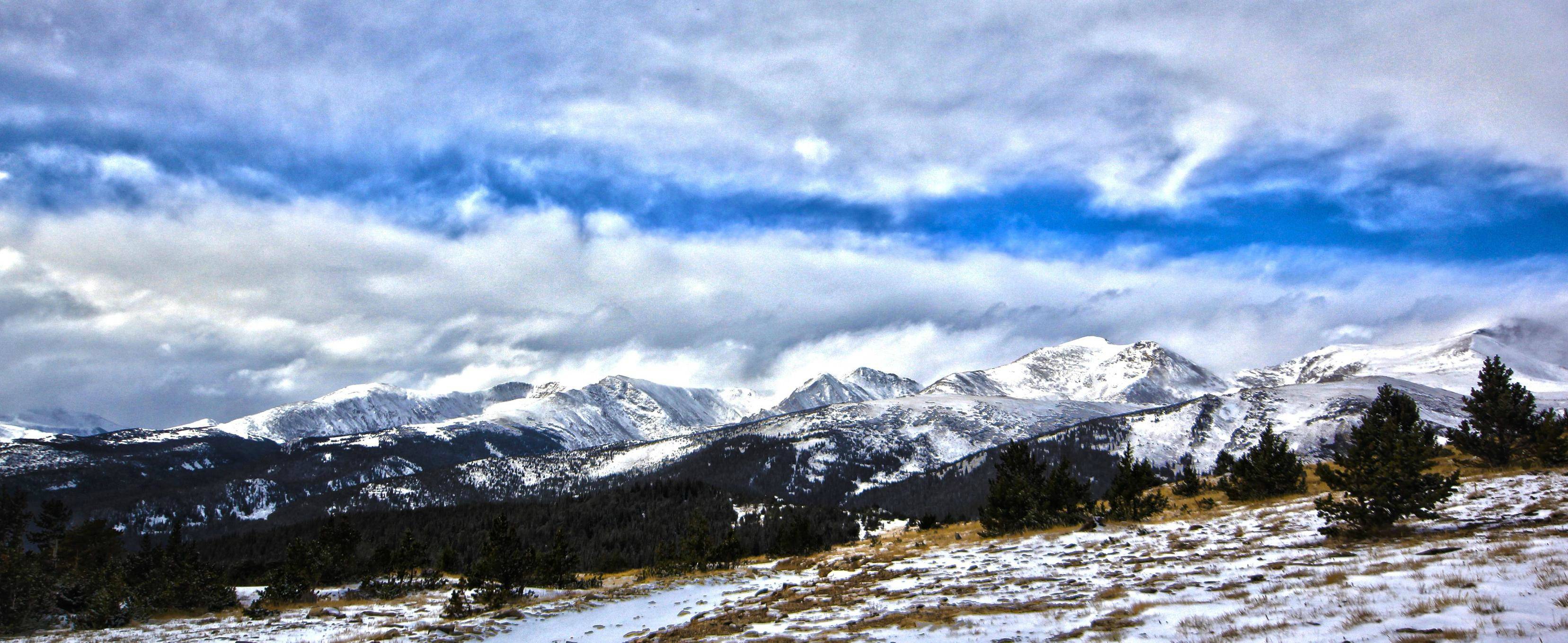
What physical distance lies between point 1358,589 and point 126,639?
48202mm

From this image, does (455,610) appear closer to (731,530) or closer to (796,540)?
(731,530)

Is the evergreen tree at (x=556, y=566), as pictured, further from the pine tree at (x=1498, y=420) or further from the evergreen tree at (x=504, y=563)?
the pine tree at (x=1498, y=420)

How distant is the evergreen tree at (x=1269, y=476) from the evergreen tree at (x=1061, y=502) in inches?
422

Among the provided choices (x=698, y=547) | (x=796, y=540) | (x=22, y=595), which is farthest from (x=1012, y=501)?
(x=22, y=595)

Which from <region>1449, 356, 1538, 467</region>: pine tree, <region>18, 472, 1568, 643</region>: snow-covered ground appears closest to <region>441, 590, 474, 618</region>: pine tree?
<region>18, 472, 1568, 643</region>: snow-covered ground

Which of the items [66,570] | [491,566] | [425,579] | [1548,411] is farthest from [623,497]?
[1548,411]

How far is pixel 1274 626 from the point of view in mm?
12750

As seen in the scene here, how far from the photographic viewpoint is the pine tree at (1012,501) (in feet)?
170

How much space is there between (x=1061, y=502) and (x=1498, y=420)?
1082 inches

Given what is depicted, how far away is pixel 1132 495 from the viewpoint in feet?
167

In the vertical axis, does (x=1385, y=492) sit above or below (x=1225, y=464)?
above

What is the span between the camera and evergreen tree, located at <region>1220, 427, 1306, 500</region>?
50.8 metres

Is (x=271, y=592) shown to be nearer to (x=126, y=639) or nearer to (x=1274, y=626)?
(x=126, y=639)

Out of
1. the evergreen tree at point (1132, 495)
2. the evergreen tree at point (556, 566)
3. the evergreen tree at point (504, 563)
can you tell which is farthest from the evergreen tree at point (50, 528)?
the evergreen tree at point (1132, 495)
